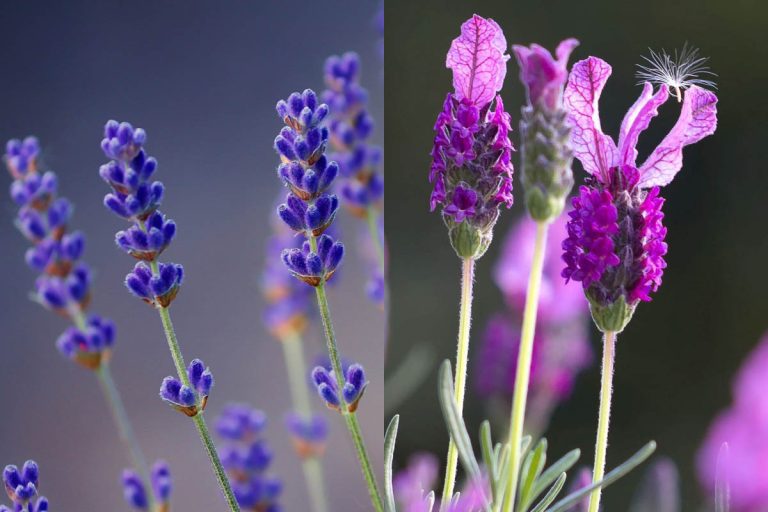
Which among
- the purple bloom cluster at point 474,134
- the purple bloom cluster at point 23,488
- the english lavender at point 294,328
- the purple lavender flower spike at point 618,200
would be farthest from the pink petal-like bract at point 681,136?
the purple bloom cluster at point 23,488

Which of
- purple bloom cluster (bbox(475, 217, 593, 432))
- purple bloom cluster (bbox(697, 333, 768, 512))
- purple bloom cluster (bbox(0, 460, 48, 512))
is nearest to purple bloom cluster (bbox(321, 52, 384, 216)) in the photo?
purple bloom cluster (bbox(475, 217, 593, 432))

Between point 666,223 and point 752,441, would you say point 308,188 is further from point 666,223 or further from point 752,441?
point 666,223

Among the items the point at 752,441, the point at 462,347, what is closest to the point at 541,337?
the point at 462,347

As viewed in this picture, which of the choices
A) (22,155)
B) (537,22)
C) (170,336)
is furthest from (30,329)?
(537,22)

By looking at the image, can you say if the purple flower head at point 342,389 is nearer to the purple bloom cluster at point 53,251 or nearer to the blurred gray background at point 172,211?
the purple bloom cluster at point 53,251

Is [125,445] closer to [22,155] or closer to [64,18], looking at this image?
[22,155]
